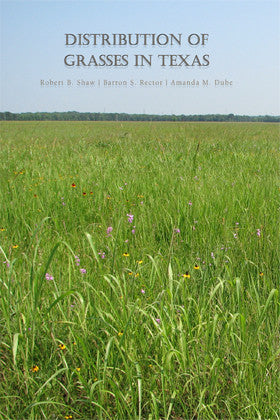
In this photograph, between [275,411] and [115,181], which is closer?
[275,411]

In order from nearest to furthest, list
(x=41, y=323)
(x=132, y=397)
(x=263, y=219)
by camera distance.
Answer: (x=132, y=397), (x=41, y=323), (x=263, y=219)

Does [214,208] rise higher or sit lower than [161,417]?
higher

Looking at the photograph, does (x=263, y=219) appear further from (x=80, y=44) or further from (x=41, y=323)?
(x=80, y=44)

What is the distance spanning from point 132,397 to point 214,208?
186 cm

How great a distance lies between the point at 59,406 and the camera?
1.24 m

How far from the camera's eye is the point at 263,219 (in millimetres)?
2674

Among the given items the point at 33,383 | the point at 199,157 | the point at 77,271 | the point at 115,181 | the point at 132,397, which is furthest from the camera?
the point at 199,157

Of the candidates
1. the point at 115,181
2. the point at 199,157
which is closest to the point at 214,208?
the point at 115,181

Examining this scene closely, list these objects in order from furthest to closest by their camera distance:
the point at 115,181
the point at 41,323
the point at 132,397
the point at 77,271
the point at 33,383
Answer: the point at 115,181 < the point at 77,271 < the point at 41,323 < the point at 33,383 < the point at 132,397

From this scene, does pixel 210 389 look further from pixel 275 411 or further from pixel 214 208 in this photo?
pixel 214 208

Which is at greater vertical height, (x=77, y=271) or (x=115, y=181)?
(x=115, y=181)

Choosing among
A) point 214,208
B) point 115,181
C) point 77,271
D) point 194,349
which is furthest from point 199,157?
point 194,349

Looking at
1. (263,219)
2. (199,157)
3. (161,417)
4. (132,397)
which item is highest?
(199,157)

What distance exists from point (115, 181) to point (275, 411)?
9.08ft
